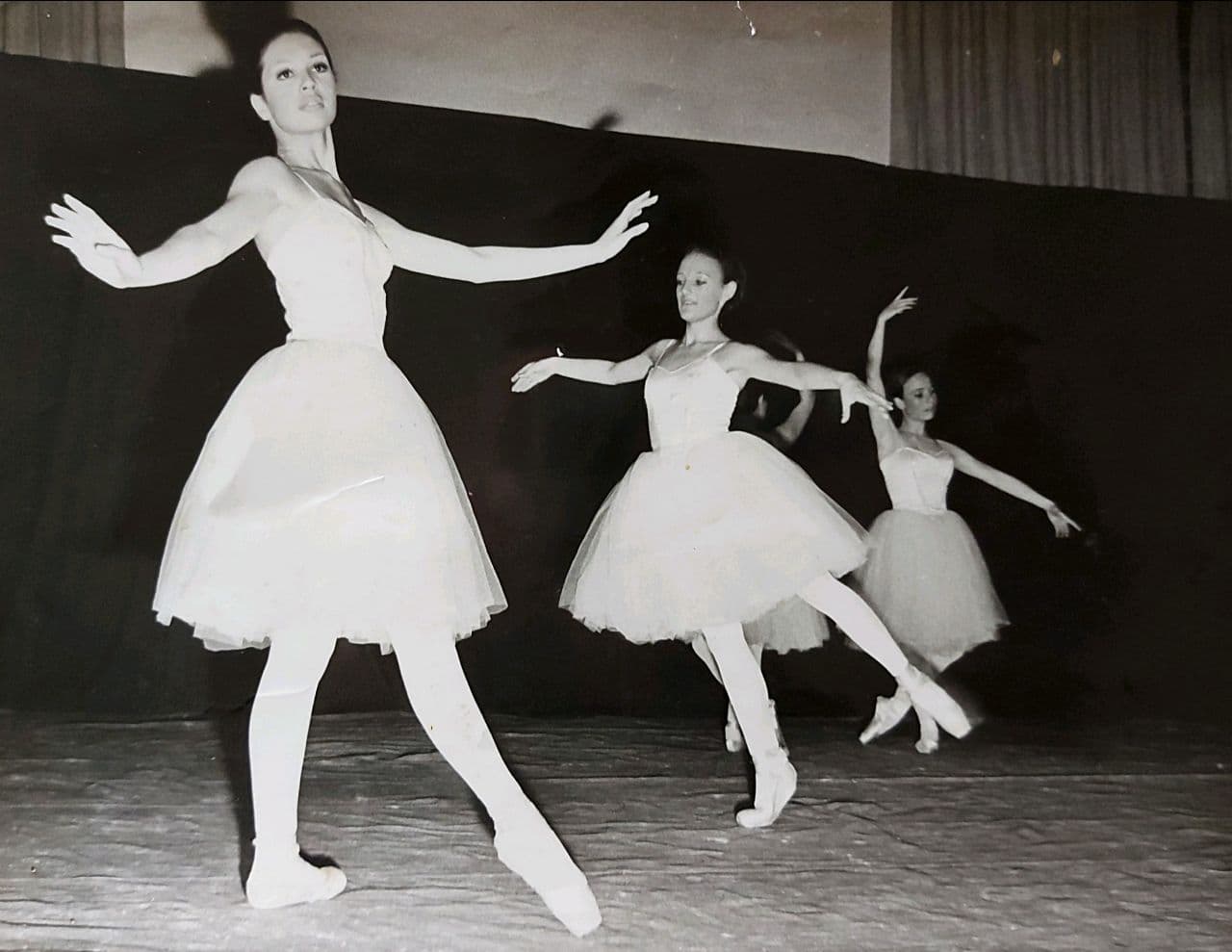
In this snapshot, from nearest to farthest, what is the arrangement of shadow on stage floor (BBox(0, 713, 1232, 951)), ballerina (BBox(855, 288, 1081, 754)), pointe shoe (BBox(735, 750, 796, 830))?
shadow on stage floor (BBox(0, 713, 1232, 951)) < pointe shoe (BBox(735, 750, 796, 830)) < ballerina (BBox(855, 288, 1081, 754))

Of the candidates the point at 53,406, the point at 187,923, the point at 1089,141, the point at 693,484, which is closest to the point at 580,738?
the point at 693,484

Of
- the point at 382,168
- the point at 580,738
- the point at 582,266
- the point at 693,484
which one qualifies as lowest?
the point at 580,738

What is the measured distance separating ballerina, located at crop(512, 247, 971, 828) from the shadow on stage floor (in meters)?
0.09

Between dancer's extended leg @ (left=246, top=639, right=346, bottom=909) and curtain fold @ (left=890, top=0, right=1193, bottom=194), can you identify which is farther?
curtain fold @ (left=890, top=0, right=1193, bottom=194)

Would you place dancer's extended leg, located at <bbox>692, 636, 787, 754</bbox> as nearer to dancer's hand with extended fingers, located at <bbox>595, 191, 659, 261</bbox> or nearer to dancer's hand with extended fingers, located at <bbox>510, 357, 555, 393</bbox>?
dancer's hand with extended fingers, located at <bbox>510, 357, 555, 393</bbox>

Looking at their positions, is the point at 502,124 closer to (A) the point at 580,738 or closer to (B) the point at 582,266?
(B) the point at 582,266

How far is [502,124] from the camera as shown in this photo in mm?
1197

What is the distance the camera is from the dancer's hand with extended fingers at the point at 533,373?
1172 mm

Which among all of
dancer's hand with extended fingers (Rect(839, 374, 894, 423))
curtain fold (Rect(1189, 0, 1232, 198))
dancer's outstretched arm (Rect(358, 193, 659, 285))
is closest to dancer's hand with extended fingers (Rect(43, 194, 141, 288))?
dancer's outstretched arm (Rect(358, 193, 659, 285))

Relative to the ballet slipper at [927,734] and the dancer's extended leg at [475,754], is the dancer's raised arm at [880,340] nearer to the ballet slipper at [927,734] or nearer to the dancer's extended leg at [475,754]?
the ballet slipper at [927,734]

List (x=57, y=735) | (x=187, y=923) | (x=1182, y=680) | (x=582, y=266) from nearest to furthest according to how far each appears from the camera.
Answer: (x=187, y=923)
(x=57, y=735)
(x=582, y=266)
(x=1182, y=680)

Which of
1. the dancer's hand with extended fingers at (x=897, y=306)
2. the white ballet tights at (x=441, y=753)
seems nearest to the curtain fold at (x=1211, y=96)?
the dancer's hand with extended fingers at (x=897, y=306)

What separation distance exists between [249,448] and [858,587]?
0.81 meters

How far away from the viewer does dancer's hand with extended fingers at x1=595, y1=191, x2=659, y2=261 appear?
47.0 inches
